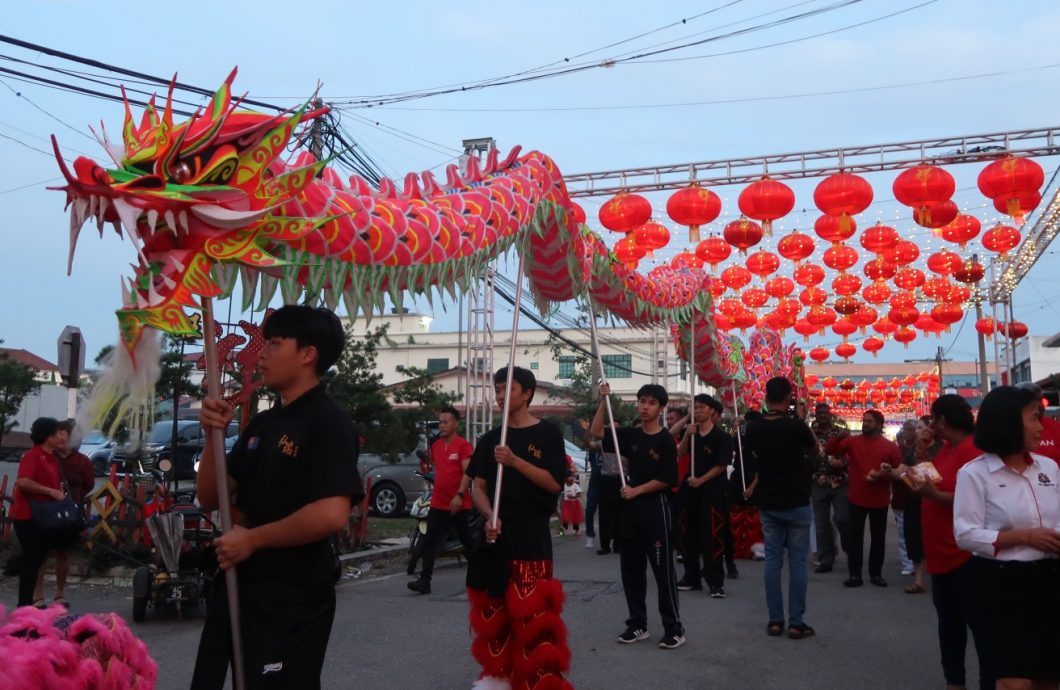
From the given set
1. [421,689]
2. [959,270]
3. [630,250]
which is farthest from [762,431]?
[959,270]

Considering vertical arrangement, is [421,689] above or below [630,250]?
below

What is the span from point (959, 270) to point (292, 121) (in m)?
15.9

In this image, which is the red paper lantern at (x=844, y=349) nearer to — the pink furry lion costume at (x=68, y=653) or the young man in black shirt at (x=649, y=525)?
the young man in black shirt at (x=649, y=525)

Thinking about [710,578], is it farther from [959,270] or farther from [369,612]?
→ [959,270]

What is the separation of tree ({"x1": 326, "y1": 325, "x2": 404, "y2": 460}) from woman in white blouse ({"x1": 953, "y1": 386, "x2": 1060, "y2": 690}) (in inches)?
426

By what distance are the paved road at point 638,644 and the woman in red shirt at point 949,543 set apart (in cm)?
88

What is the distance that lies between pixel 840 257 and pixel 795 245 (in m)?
1.04

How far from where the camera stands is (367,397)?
14484 millimetres

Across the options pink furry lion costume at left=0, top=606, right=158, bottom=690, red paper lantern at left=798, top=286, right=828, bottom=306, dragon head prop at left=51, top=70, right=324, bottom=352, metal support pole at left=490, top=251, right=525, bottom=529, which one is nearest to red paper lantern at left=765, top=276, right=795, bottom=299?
red paper lantern at left=798, top=286, right=828, bottom=306

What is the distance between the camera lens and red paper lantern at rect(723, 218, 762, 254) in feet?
44.0

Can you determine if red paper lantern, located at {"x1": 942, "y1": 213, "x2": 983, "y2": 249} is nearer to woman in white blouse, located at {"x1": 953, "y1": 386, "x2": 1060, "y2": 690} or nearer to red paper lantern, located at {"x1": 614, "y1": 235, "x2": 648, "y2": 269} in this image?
red paper lantern, located at {"x1": 614, "y1": 235, "x2": 648, "y2": 269}

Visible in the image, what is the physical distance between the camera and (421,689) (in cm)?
568

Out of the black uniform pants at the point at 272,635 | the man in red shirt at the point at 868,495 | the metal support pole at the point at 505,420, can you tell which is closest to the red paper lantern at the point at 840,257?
the man in red shirt at the point at 868,495

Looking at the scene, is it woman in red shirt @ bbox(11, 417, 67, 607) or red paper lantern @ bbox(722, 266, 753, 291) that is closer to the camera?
woman in red shirt @ bbox(11, 417, 67, 607)
